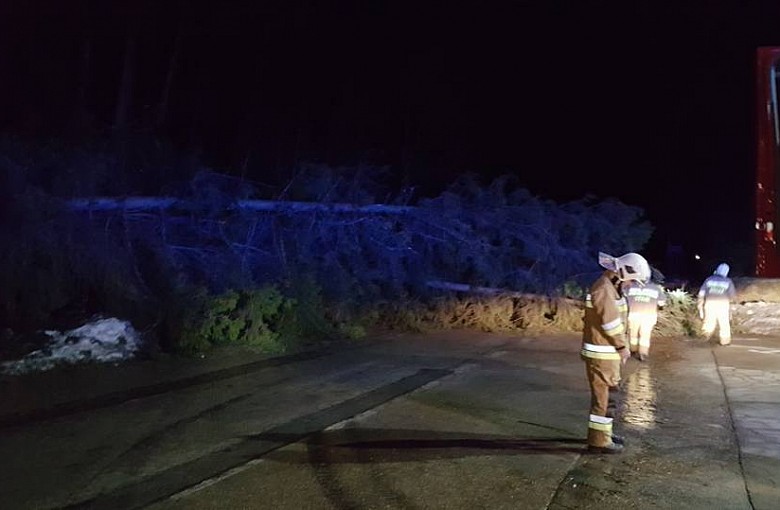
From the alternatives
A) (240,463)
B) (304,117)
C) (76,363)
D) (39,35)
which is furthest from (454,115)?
(240,463)

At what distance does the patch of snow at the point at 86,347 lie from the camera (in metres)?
9.02

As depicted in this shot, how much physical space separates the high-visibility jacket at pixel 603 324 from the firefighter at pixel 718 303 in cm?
606

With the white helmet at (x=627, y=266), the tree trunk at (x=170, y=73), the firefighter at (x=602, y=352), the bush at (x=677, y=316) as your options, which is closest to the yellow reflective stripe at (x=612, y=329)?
the firefighter at (x=602, y=352)

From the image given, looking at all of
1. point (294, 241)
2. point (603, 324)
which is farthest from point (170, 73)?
point (603, 324)

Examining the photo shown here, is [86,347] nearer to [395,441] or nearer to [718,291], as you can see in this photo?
[395,441]

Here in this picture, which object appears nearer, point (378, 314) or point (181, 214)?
Result: point (181, 214)

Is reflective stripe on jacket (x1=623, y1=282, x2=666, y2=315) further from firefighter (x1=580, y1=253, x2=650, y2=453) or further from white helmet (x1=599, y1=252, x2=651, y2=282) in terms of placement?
firefighter (x1=580, y1=253, x2=650, y2=453)

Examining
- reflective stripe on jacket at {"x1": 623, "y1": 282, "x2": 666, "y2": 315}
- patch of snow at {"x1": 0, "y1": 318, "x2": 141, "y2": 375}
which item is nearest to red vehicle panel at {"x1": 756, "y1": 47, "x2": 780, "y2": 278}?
reflective stripe on jacket at {"x1": 623, "y1": 282, "x2": 666, "y2": 315}

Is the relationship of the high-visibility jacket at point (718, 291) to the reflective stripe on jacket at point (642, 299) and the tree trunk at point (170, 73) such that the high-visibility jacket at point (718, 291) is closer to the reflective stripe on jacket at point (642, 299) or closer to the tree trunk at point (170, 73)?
the reflective stripe on jacket at point (642, 299)

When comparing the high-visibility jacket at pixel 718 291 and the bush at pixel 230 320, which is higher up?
the high-visibility jacket at pixel 718 291

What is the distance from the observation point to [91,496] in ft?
17.0

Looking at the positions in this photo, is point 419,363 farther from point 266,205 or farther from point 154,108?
point 154,108

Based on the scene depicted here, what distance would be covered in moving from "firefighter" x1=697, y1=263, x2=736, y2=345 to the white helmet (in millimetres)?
5411

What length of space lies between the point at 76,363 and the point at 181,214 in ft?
8.72
